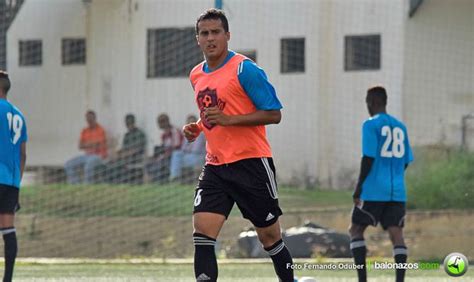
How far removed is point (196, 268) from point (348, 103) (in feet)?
47.3

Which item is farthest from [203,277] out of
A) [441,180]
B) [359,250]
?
[441,180]

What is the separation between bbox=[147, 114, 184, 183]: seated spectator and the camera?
21.2 meters

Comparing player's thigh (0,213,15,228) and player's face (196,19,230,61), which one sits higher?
player's face (196,19,230,61)

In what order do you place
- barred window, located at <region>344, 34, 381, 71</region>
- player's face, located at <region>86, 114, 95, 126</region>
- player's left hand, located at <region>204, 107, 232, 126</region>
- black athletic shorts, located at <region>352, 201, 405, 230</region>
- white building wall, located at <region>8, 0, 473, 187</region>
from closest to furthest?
1. player's left hand, located at <region>204, 107, 232, 126</region>
2. black athletic shorts, located at <region>352, 201, 405, 230</region>
3. white building wall, located at <region>8, 0, 473, 187</region>
4. player's face, located at <region>86, 114, 95, 126</region>
5. barred window, located at <region>344, 34, 381, 71</region>

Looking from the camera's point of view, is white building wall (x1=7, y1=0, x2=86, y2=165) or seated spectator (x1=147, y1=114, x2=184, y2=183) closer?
seated spectator (x1=147, y1=114, x2=184, y2=183)

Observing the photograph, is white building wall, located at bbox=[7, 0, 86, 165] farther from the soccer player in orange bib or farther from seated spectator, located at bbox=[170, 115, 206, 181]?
the soccer player in orange bib

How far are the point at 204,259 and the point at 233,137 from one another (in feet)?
2.87

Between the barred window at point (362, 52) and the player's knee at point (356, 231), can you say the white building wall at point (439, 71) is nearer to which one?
the barred window at point (362, 52)

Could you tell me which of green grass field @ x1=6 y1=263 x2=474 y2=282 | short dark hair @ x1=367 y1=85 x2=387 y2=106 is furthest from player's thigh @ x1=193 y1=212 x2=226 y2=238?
green grass field @ x1=6 y1=263 x2=474 y2=282

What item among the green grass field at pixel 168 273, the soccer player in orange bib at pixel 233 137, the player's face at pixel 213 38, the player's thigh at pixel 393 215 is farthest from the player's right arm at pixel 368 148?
the player's face at pixel 213 38

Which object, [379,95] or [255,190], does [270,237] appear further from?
[379,95]

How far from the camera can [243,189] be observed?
31.6 feet

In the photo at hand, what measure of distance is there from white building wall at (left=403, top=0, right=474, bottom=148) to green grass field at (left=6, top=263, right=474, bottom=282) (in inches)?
199

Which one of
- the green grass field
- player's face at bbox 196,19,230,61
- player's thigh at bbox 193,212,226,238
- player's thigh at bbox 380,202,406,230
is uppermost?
player's face at bbox 196,19,230,61
